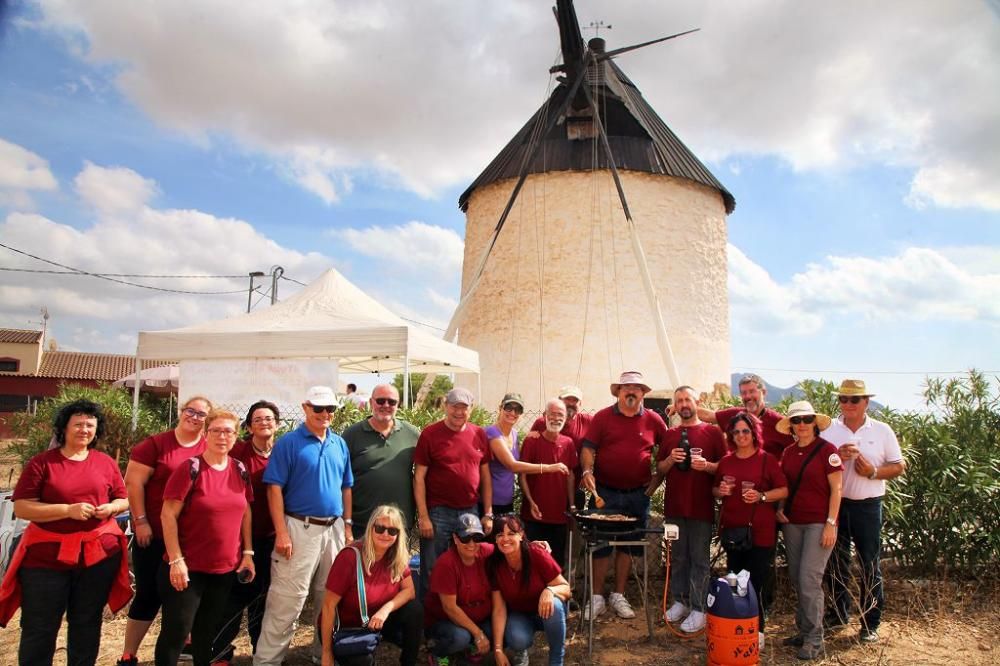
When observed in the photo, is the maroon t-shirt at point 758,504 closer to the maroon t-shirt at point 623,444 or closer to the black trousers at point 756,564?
the black trousers at point 756,564

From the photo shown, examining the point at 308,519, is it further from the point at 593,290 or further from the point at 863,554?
the point at 593,290

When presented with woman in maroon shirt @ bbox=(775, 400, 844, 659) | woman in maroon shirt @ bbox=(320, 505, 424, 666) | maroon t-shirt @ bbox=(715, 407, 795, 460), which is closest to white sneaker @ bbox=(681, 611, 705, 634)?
woman in maroon shirt @ bbox=(775, 400, 844, 659)

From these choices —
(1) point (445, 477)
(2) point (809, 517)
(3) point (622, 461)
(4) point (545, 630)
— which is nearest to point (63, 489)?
(1) point (445, 477)

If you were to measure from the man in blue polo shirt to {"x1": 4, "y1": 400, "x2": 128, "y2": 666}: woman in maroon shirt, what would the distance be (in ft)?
2.64

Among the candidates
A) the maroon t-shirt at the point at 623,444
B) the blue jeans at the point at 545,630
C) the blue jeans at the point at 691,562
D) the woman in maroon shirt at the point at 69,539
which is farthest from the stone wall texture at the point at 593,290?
the woman in maroon shirt at the point at 69,539

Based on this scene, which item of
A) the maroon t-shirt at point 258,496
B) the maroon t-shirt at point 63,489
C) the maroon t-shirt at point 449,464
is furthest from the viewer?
the maroon t-shirt at point 449,464

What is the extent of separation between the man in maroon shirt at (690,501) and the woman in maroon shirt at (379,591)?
196 cm

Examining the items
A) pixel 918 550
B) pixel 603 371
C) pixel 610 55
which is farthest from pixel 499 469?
pixel 610 55

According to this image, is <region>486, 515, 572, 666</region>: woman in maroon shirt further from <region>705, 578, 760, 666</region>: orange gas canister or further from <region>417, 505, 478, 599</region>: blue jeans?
<region>705, 578, 760, 666</region>: orange gas canister

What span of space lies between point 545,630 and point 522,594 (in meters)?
0.24

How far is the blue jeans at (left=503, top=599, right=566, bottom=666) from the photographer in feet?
14.1

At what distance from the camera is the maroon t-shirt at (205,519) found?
3920mm

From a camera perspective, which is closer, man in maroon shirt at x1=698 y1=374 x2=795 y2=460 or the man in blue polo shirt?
the man in blue polo shirt

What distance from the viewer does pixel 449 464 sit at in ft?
16.2
